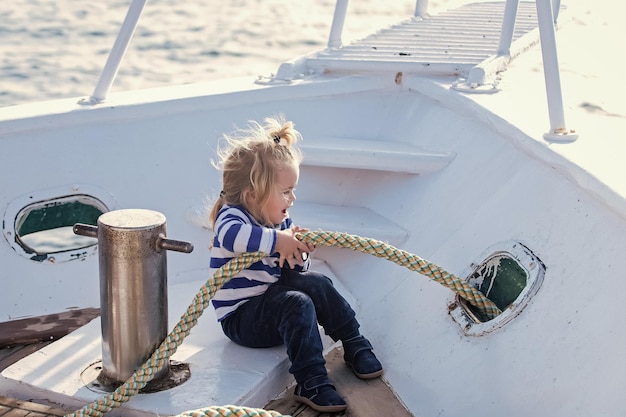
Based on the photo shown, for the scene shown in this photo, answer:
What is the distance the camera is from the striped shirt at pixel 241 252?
2420 millimetres

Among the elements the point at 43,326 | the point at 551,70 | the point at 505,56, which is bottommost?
the point at 43,326

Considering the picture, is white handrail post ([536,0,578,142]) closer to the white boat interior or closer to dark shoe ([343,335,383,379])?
the white boat interior

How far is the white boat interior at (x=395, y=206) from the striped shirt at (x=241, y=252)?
147mm

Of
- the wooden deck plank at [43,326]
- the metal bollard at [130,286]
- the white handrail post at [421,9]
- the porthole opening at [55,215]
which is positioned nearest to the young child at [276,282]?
the metal bollard at [130,286]

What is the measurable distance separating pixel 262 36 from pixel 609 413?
1009 cm

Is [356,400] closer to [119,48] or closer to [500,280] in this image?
[500,280]

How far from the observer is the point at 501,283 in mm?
2525

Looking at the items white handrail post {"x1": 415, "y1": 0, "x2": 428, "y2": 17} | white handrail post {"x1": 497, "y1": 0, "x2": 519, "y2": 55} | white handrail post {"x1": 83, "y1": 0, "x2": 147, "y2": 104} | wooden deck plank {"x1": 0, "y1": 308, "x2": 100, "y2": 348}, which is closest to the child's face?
wooden deck plank {"x1": 0, "y1": 308, "x2": 100, "y2": 348}

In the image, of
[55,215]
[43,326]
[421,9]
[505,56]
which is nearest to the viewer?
[43,326]

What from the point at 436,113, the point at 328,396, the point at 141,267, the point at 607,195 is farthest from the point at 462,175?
the point at 141,267

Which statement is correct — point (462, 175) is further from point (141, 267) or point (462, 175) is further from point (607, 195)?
point (141, 267)

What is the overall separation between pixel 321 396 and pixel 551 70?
117 cm

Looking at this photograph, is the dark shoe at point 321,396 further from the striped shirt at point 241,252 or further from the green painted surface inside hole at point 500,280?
the green painted surface inside hole at point 500,280

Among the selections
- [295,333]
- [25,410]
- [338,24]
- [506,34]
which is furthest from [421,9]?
[25,410]
